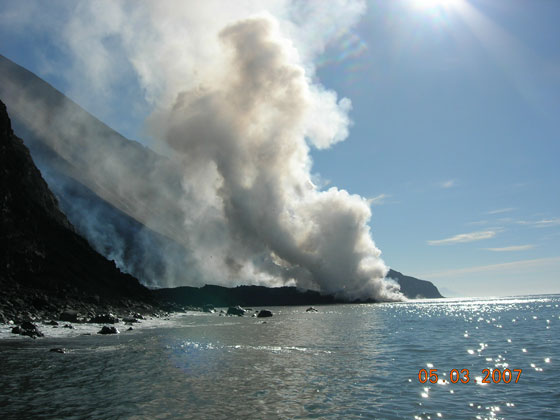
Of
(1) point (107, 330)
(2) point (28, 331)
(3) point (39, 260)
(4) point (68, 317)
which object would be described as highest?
(3) point (39, 260)

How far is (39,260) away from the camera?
69.6 metres

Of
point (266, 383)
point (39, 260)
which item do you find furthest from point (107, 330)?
point (266, 383)

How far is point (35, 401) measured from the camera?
18031 millimetres

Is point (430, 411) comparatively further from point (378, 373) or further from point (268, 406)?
point (378, 373)
